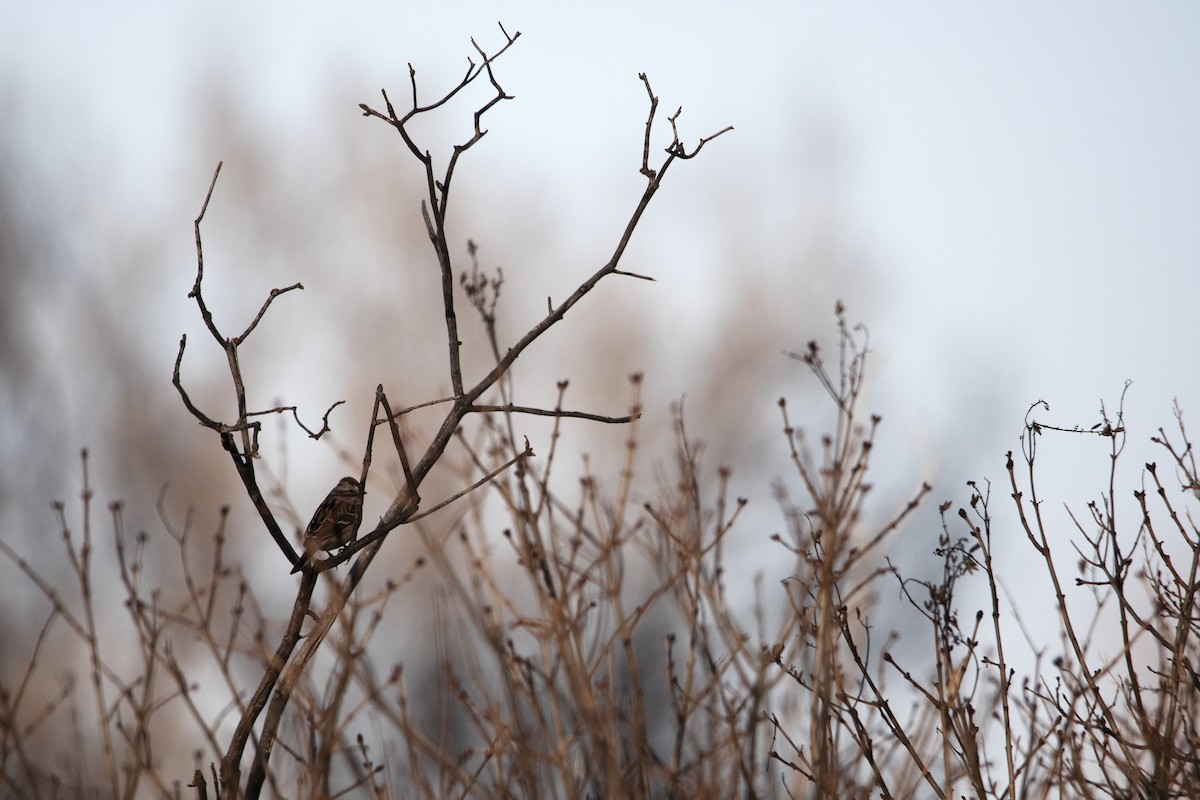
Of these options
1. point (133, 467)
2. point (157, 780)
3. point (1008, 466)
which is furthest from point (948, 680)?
point (133, 467)

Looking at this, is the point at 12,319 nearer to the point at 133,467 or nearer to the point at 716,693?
the point at 133,467

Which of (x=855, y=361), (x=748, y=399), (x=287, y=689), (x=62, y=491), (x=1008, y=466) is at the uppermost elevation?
(x=748, y=399)

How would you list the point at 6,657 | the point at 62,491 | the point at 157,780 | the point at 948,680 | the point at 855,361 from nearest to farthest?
1. the point at 157,780
2. the point at 948,680
3. the point at 855,361
4. the point at 6,657
5. the point at 62,491

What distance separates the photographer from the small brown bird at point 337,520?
2.12m

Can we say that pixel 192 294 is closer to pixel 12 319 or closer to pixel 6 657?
pixel 6 657

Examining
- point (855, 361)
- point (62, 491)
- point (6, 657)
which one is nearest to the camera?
point (855, 361)

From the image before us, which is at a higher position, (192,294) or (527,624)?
(192,294)

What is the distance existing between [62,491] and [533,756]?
1150 cm

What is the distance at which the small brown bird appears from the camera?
6.95 ft

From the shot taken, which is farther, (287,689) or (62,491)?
(62,491)

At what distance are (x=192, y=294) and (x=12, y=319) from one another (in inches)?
492

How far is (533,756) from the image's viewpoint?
2098 millimetres

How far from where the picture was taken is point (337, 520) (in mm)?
2211

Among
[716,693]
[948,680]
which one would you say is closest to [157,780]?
[716,693]
